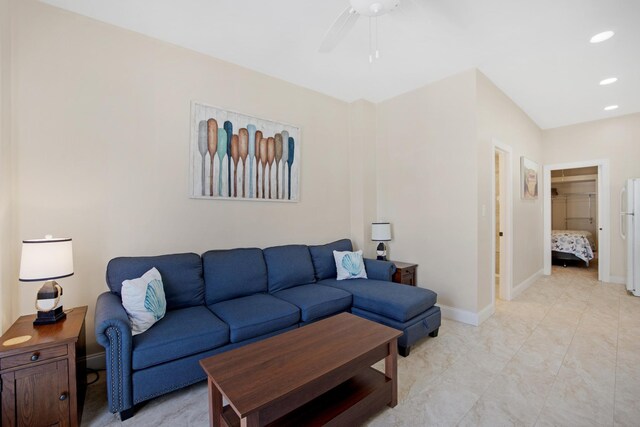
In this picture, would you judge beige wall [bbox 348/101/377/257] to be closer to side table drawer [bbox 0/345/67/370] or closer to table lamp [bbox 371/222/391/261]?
table lamp [bbox 371/222/391/261]

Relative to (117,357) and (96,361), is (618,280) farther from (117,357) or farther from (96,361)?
(96,361)

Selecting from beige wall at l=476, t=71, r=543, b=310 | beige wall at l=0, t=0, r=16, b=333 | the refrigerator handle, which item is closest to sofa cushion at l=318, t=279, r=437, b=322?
beige wall at l=476, t=71, r=543, b=310

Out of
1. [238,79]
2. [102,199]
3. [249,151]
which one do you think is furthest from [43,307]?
[238,79]

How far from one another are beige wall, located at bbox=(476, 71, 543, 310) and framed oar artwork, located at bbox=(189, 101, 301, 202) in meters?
2.17

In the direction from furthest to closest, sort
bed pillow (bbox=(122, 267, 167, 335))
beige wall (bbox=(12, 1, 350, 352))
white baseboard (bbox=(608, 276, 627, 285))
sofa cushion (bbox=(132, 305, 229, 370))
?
white baseboard (bbox=(608, 276, 627, 285))
beige wall (bbox=(12, 1, 350, 352))
bed pillow (bbox=(122, 267, 167, 335))
sofa cushion (bbox=(132, 305, 229, 370))

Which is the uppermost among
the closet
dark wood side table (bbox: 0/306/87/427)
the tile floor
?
the closet

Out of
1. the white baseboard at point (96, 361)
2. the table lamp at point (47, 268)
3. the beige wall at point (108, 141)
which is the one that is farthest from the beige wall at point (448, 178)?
the table lamp at point (47, 268)

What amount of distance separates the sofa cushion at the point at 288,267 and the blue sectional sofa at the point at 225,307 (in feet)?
0.03

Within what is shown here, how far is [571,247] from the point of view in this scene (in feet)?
19.6

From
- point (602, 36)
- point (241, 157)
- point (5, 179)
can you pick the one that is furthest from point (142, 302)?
point (602, 36)

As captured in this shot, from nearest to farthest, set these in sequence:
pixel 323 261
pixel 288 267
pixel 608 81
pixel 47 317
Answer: pixel 47 317 < pixel 288 267 < pixel 323 261 < pixel 608 81

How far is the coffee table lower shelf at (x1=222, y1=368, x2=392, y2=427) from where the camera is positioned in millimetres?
1496

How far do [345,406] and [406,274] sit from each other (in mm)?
2099

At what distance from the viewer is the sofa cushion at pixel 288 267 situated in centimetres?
294
